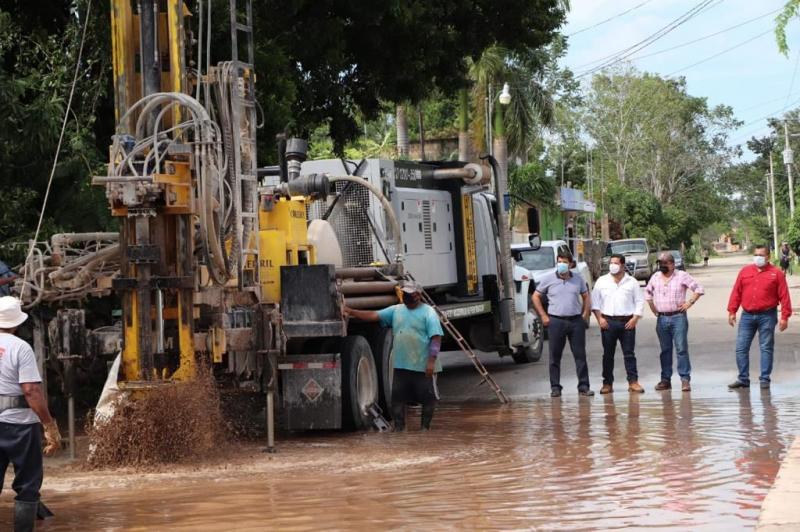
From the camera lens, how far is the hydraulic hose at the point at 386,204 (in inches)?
579

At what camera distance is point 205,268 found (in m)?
11.1

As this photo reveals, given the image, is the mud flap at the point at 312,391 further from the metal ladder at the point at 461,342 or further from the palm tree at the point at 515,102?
the palm tree at the point at 515,102

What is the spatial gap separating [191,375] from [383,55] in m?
9.88

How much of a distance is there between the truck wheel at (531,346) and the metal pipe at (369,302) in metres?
6.43

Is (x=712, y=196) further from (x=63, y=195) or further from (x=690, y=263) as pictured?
(x=63, y=195)

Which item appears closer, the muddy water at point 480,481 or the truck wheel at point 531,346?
the muddy water at point 480,481

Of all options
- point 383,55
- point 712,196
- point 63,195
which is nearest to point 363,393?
point 63,195

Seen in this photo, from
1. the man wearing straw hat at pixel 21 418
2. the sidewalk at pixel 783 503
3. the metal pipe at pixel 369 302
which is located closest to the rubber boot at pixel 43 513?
the man wearing straw hat at pixel 21 418

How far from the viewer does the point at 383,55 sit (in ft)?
64.1

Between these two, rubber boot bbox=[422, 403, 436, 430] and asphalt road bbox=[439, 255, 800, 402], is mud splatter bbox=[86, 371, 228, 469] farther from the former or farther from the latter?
asphalt road bbox=[439, 255, 800, 402]

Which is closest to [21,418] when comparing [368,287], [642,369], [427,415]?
[427,415]

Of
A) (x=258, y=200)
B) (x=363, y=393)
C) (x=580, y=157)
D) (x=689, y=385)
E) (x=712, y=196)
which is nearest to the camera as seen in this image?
(x=258, y=200)

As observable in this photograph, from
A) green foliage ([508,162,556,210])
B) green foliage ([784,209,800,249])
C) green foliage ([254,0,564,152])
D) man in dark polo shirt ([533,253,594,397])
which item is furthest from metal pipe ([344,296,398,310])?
green foliage ([784,209,800,249])

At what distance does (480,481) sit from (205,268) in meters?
3.19
